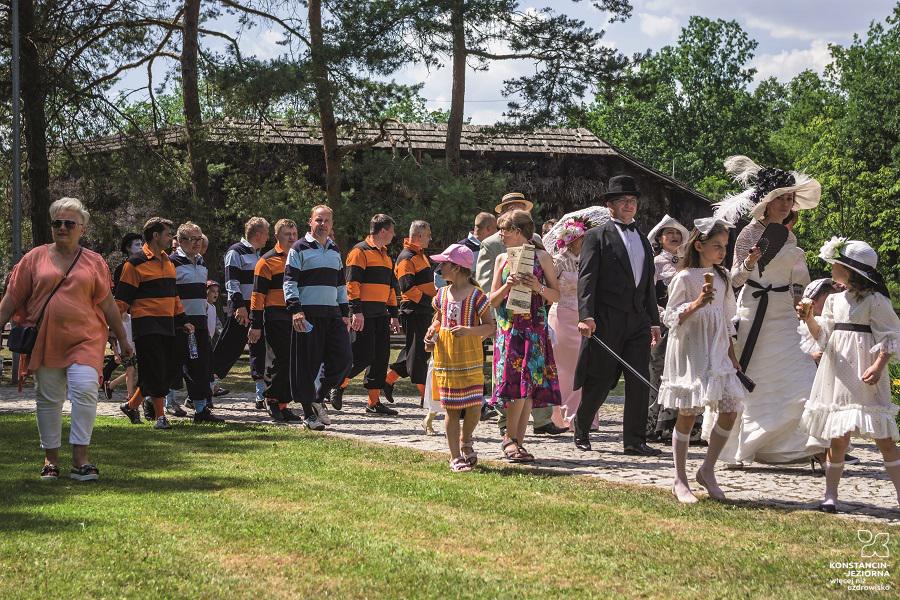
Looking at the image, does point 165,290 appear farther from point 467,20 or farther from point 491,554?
point 467,20

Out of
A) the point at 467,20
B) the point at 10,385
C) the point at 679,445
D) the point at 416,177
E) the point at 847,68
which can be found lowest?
the point at 10,385

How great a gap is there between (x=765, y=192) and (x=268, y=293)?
569 centimetres

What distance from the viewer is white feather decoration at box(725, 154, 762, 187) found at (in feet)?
28.8

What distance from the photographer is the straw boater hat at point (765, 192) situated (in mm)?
8422

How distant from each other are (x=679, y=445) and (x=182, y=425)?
235 inches

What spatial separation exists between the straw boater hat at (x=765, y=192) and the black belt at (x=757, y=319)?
544 mm

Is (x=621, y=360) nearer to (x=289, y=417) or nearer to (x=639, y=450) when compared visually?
(x=639, y=450)

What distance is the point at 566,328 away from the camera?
11.1 meters

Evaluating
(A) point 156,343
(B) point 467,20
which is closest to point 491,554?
(A) point 156,343

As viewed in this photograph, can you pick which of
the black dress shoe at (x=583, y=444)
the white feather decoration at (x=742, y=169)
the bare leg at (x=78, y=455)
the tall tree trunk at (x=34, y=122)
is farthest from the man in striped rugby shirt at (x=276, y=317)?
the tall tree trunk at (x=34, y=122)

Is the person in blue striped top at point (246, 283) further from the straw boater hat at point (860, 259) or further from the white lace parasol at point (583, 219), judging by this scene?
the straw boater hat at point (860, 259)

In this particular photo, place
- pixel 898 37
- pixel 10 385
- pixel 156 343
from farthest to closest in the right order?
pixel 898 37
pixel 10 385
pixel 156 343

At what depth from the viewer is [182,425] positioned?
1148 cm

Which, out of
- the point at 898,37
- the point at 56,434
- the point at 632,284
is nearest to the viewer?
the point at 56,434
